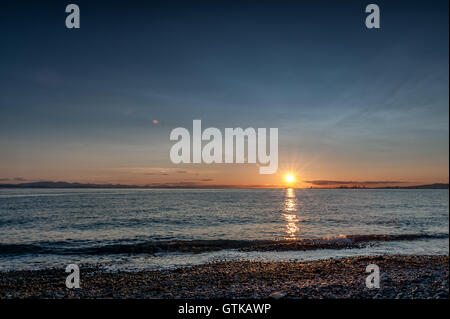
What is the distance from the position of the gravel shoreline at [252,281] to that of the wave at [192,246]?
5998 millimetres

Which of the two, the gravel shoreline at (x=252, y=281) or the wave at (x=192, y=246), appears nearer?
the gravel shoreline at (x=252, y=281)

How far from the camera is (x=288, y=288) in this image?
41.6 feet

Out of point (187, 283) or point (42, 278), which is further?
point (42, 278)

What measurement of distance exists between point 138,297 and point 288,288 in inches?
256

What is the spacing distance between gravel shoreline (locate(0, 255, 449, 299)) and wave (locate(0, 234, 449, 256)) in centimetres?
600

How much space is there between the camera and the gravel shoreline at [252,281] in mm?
12055

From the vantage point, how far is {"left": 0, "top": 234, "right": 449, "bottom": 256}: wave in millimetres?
24516

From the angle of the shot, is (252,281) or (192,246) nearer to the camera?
(252,281)

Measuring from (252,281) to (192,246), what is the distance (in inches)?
509

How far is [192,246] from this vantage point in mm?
26453

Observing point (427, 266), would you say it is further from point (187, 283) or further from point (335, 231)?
point (335, 231)

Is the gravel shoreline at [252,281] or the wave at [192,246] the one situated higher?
the gravel shoreline at [252,281]
